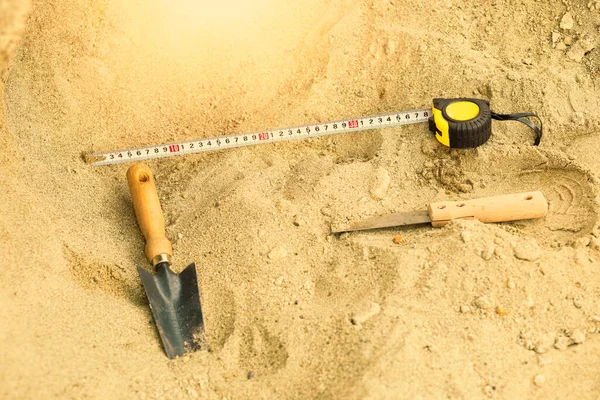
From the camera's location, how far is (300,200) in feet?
10.9

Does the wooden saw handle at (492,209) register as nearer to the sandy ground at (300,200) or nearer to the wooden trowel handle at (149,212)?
the sandy ground at (300,200)

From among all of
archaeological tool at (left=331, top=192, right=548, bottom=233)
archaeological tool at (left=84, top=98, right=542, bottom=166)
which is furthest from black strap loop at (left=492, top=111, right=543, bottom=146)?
archaeological tool at (left=331, top=192, right=548, bottom=233)

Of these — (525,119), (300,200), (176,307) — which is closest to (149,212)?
(176,307)

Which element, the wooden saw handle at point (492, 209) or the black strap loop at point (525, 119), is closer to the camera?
the wooden saw handle at point (492, 209)

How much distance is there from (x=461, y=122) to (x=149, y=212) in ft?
5.06

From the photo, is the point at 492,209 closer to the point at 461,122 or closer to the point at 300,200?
the point at 461,122

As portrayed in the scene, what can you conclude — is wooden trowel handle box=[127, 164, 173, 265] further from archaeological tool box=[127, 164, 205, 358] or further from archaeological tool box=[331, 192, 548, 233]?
archaeological tool box=[331, 192, 548, 233]

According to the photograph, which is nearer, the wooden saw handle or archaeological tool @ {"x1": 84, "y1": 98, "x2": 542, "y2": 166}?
the wooden saw handle

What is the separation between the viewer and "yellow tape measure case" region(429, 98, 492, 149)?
11.1 ft

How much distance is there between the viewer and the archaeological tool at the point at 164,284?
2885 millimetres

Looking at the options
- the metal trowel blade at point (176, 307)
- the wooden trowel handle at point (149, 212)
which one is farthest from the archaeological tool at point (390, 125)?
the metal trowel blade at point (176, 307)

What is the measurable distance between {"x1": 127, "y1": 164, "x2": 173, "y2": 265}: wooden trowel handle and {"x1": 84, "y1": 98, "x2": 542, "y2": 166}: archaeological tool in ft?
1.11

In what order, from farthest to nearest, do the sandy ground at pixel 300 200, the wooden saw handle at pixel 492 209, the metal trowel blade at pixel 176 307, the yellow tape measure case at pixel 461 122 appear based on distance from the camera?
the yellow tape measure case at pixel 461 122, the wooden saw handle at pixel 492 209, the metal trowel blade at pixel 176 307, the sandy ground at pixel 300 200

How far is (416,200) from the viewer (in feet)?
11.0
